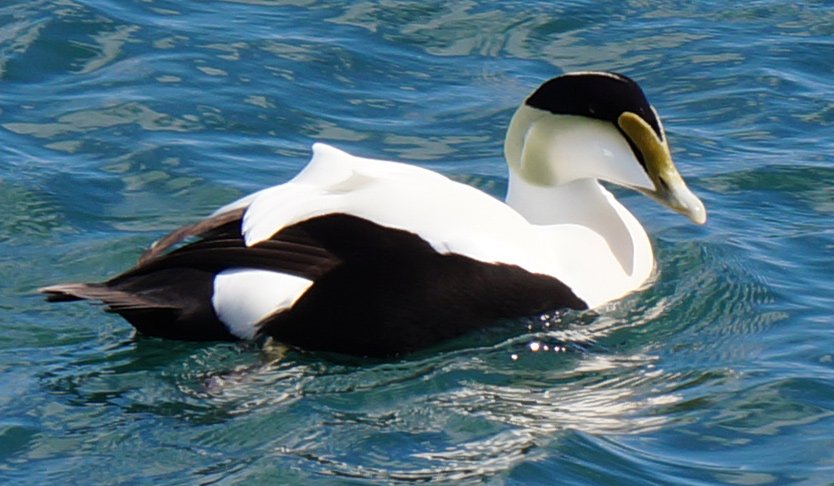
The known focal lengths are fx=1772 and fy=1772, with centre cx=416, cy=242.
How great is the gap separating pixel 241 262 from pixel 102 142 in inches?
81.4

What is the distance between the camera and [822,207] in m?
6.09

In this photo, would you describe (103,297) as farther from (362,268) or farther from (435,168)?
(435,168)

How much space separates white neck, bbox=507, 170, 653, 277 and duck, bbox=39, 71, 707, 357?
0.62 ft

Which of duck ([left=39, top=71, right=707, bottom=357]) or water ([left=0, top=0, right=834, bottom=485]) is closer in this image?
water ([left=0, top=0, right=834, bottom=485])

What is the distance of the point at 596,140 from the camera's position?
5.18 metres

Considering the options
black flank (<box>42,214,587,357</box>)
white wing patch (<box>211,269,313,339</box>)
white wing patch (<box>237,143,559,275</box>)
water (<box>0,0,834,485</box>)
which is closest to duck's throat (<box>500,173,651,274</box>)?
water (<box>0,0,834,485</box>)

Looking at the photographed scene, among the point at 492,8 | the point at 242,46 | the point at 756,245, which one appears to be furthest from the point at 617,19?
the point at 756,245

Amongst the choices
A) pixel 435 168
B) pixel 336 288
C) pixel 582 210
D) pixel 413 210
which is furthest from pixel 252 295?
pixel 435 168

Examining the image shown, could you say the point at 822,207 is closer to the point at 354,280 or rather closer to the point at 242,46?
the point at 354,280

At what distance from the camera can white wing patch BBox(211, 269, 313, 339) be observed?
4.61 metres

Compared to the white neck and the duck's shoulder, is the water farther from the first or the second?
the duck's shoulder

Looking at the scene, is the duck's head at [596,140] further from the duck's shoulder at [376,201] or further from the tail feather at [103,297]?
the tail feather at [103,297]

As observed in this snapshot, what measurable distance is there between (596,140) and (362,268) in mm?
944

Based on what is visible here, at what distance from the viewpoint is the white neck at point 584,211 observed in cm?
523
